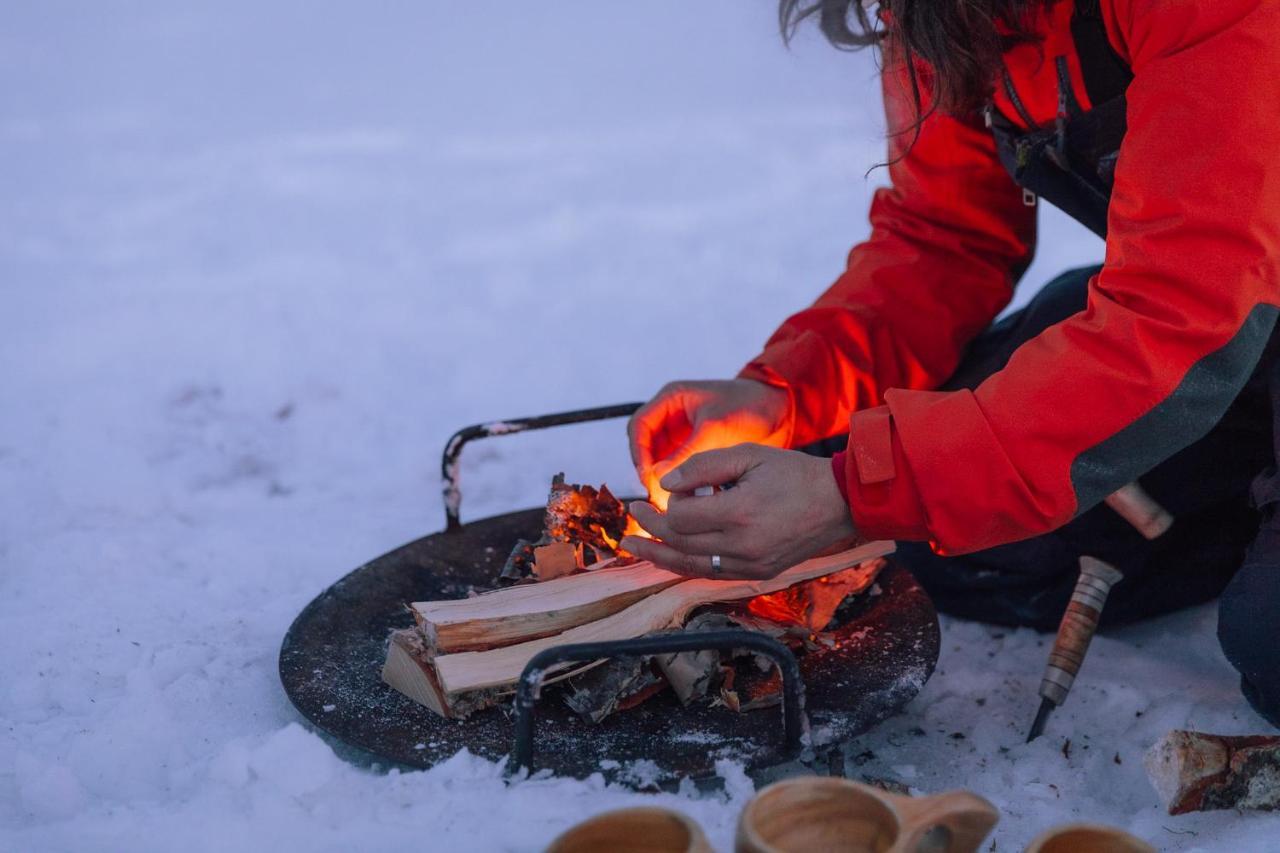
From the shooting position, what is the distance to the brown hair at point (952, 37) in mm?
1932

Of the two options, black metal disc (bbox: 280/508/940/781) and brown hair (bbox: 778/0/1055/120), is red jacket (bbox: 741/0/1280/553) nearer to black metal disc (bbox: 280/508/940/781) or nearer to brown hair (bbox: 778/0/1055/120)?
brown hair (bbox: 778/0/1055/120)

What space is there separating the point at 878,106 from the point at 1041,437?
3.73 feet

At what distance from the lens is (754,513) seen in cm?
188

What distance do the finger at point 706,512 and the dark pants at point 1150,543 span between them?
3.10 feet

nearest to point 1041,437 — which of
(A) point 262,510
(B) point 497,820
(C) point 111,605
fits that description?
(B) point 497,820

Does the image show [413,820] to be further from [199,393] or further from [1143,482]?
[199,393]

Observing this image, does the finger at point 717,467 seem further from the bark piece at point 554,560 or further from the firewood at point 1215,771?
the firewood at point 1215,771

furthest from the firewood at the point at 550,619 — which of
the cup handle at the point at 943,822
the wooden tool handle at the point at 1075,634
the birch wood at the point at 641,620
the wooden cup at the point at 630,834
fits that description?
the cup handle at the point at 943,822

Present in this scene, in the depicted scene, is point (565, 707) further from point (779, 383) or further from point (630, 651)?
point (779, 383)

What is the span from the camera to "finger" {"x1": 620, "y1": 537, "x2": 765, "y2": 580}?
1.95m

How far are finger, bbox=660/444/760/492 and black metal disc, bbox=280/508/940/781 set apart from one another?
1.21 ft

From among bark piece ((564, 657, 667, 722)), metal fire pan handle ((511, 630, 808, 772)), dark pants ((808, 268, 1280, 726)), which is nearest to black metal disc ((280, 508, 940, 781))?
bark piece ((564, 657, 667, 722))

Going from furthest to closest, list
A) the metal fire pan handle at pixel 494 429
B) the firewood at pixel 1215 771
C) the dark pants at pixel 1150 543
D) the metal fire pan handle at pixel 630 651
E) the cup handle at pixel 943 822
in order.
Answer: the metal fire pan handle at pixel 494 429
the dark pants at pixel 1150 543
the firewood at pixel 1215 771
the metal fire pan handle at pixel 630 651
the cup handle at pixel 943 822

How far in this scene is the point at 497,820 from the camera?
1660 mm
